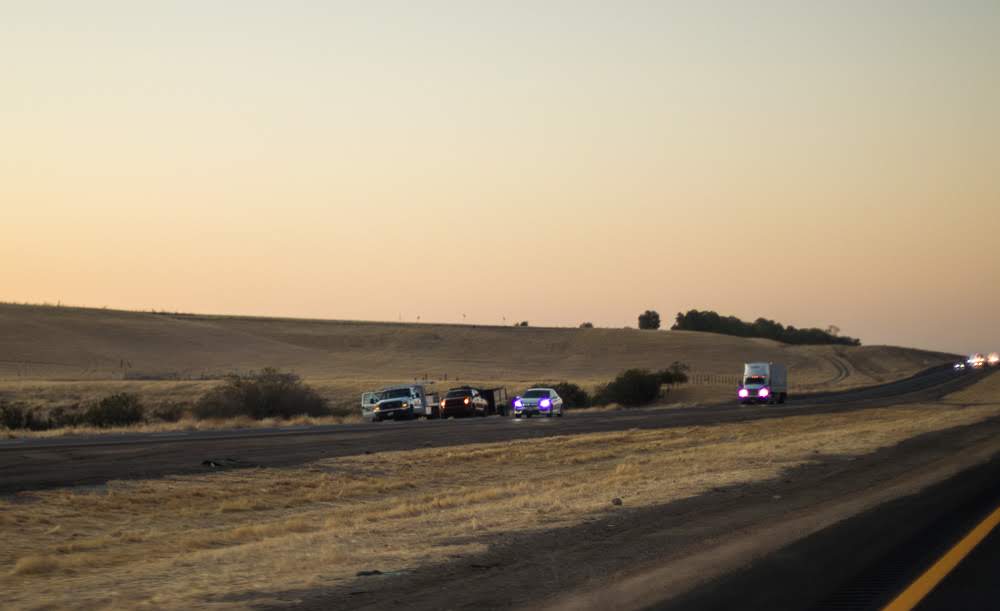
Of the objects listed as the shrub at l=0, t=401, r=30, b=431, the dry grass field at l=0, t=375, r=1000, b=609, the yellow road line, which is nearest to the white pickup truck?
the shrub at l=0, t=401, r=30, b=431

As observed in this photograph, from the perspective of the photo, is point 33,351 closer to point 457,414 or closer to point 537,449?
point 457,414

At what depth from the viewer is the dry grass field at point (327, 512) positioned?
12078mm

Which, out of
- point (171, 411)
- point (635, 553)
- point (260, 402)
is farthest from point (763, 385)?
point (635, 553)

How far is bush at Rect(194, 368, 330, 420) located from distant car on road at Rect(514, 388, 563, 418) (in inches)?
476

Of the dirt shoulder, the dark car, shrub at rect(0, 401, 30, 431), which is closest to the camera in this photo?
the dirt shoulder

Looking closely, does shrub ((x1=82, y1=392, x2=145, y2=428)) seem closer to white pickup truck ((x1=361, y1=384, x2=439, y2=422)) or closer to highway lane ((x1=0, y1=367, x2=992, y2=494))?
white pickup truck ((x1=361, y1=384, x2=439, y2=422))

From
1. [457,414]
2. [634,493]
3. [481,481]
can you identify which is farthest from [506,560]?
[457,414]

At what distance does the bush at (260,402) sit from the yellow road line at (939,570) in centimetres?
4843

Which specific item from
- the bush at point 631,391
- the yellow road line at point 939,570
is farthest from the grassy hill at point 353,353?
the yellow road line at point 939,570

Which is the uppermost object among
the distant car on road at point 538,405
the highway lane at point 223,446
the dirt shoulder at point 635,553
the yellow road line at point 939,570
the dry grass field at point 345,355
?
the dry grass field at point 345,355

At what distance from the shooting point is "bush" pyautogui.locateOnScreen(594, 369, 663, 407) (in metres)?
86.4

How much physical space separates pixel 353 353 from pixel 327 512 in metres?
119

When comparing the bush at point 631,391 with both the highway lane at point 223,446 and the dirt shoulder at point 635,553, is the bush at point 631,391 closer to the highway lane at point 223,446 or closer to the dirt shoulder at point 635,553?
the highway lane at point 223,446

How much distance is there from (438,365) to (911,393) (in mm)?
58263
